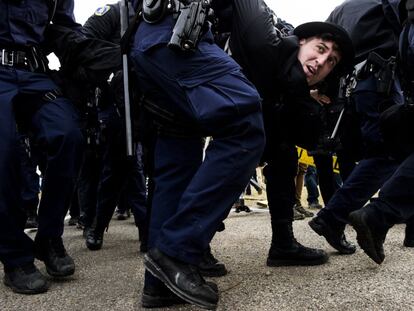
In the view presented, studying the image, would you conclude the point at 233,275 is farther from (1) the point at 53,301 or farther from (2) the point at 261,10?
(2) the point at 261,10

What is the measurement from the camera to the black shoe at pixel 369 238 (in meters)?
2.05

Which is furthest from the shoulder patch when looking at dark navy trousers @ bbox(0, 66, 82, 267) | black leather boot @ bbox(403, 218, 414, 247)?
black leather boot @ bbox(403, 218, 414, 247)

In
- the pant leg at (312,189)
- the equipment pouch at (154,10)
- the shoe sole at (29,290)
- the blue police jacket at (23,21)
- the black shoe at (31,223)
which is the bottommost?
the pant leg at (312,189)

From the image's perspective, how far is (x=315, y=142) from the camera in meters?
2.38

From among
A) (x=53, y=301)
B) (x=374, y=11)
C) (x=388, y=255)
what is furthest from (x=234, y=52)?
(x=374, y=11)

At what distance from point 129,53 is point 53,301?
3.46 feet

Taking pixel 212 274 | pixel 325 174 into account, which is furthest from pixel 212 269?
pixel 325 174

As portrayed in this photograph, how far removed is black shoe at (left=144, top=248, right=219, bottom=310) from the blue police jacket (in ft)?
4.18

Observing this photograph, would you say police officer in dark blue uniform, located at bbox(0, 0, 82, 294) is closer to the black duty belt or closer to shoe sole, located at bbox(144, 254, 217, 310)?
the black duty belt

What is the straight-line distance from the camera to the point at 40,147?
2.12 m

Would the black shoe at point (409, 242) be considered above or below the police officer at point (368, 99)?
below

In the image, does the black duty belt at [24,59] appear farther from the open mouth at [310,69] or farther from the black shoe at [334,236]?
the black shoe at [334,236]

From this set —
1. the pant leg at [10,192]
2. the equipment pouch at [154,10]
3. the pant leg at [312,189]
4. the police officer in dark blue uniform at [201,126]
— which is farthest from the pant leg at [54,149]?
the pant leg at [312,189]

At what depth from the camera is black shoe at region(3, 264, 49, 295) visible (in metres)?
1.91
